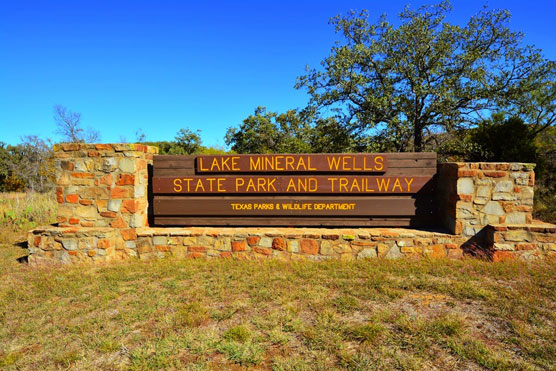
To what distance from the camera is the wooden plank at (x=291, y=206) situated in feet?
20.0

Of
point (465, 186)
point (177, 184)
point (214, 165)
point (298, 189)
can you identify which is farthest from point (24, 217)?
point (465, 186)

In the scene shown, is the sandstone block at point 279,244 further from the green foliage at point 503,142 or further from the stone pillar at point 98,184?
the green foliage at point 503,142

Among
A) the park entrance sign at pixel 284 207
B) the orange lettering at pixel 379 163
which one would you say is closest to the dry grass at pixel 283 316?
the park entrance sign at pixel 284 207

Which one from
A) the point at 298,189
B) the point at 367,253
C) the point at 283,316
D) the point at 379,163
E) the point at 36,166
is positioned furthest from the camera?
the point at 36,166

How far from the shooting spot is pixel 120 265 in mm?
5594

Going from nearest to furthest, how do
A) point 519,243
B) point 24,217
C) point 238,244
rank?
point 519,243 < point 238,244 < point 24,217

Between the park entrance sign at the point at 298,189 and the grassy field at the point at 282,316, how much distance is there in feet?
3.48

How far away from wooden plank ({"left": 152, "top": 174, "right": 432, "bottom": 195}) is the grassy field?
143cm

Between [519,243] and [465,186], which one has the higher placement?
[465,186]

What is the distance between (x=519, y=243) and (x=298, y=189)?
4015 mm

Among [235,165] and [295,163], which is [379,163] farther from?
[235,165]

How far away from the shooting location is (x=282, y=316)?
3.71 m

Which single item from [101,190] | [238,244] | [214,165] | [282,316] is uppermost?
[214,165]

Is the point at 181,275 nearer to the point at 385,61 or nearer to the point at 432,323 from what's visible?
the point at 432,323
